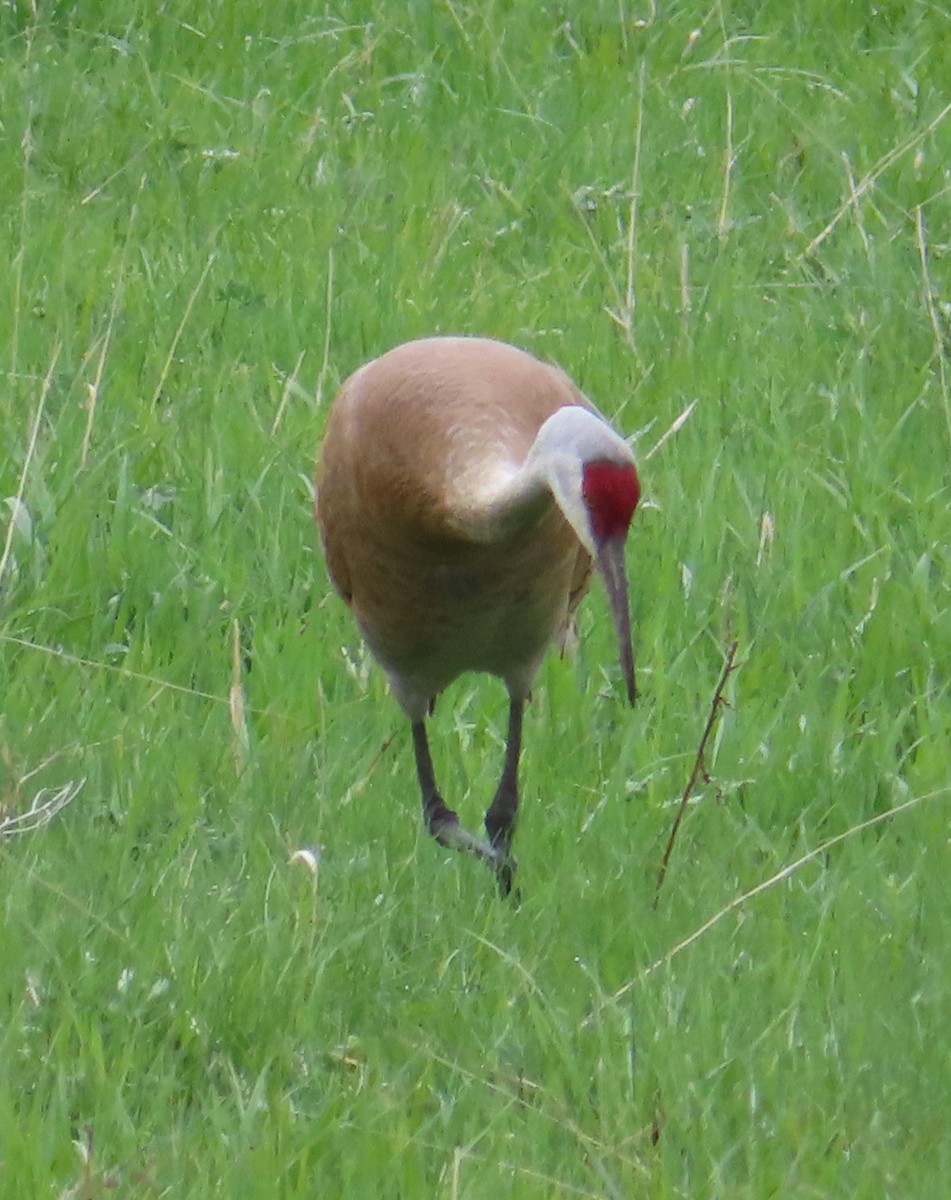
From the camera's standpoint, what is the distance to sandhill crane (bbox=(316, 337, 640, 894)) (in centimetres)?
412

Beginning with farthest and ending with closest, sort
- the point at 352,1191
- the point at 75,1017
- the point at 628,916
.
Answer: the point at 628,916 → the point at 75,1017 → the point at 352,1191

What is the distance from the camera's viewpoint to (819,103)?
8078 millimetres

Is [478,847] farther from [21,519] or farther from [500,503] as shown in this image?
[21,519]

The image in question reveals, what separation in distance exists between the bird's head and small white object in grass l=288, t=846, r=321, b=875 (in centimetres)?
65

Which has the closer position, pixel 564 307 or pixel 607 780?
→ pixel 607 780

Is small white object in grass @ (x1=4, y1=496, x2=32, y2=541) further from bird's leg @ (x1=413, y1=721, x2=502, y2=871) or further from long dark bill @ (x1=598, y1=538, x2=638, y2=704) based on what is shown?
long dark bill @ (x1=598, y1=538, x2=638, y2=704)

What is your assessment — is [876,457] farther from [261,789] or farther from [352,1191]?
[352,1191]

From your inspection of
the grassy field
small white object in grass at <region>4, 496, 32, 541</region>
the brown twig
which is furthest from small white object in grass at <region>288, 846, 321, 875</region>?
small white object in grass at <region>4, 496, 32, 541</region>

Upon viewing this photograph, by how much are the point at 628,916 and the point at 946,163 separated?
4.07 metres

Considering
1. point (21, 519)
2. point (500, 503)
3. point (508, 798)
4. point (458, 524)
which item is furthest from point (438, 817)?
point (21, 519)

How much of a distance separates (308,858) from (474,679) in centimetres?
141

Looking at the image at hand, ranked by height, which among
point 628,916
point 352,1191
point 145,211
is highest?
point 352,1191

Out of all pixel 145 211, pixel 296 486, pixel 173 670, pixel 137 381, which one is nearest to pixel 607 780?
pixel 173 670

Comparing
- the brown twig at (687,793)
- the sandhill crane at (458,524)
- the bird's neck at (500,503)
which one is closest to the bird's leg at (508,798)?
the sandhill crane at (458,524)
